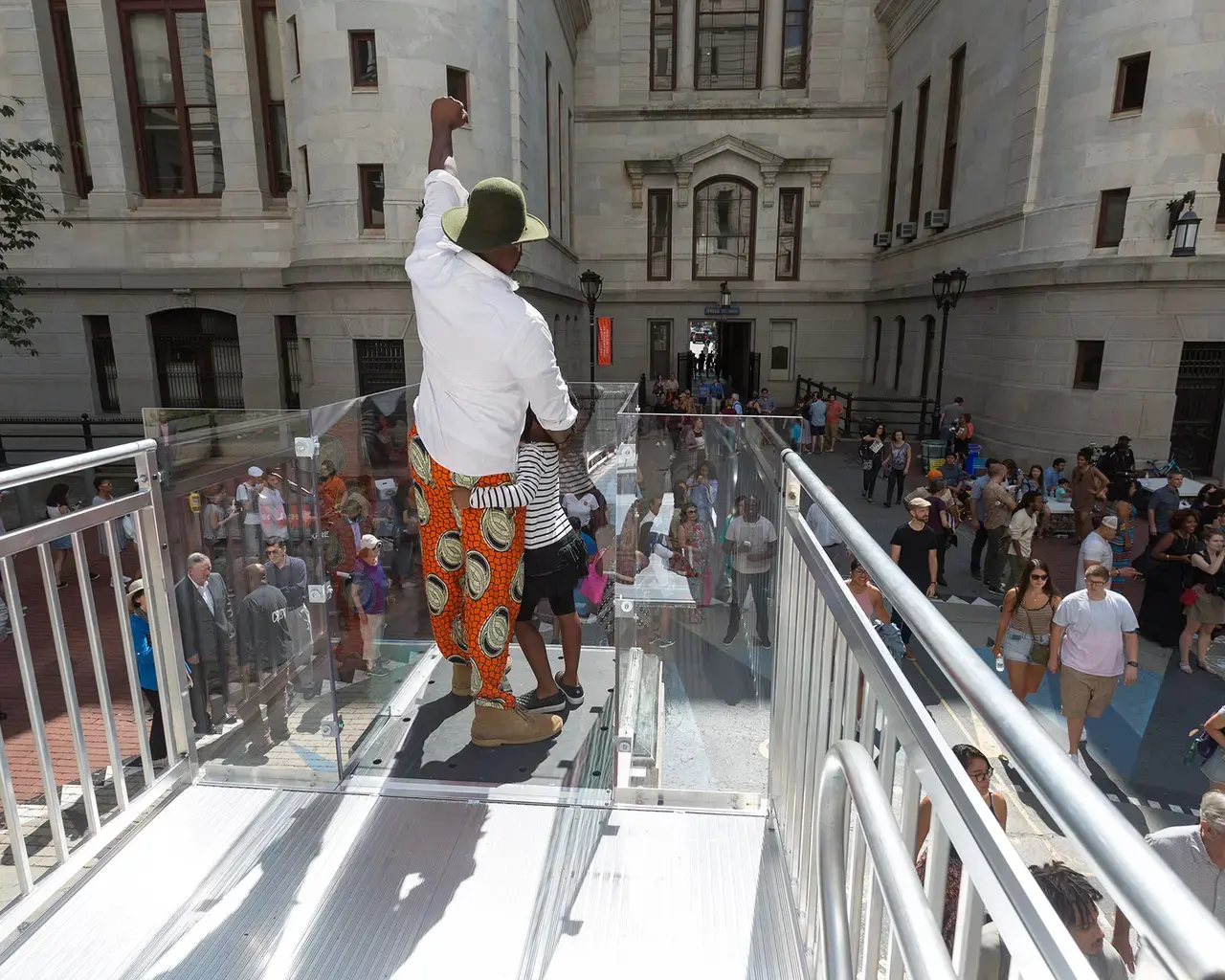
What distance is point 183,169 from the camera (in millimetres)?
16375

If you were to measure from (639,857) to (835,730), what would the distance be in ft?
3.41

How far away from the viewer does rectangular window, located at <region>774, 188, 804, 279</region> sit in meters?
25.0

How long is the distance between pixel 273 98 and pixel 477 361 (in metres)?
16.8

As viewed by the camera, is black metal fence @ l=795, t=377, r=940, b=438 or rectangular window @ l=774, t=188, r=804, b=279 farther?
rectangular window @ l=774, t=188, r=804, b=279

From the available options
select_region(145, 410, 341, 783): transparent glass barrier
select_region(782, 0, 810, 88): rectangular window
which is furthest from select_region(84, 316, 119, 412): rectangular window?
select_region(782, 0, 810, 88): rectangular window

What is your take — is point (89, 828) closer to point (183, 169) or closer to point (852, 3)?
point (183, 169)

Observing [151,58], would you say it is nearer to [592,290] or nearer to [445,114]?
[592,290]

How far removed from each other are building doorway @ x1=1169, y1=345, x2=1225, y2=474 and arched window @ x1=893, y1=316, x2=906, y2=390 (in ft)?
28.9

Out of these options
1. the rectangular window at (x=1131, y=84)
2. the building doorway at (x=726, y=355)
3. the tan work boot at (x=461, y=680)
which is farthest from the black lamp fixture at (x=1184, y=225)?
the tan work boot at (x=461, y=680)

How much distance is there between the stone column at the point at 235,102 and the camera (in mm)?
15195

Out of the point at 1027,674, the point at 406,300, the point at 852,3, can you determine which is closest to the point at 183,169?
the point at 406,300

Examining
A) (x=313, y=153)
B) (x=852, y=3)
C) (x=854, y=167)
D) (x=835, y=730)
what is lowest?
(x=835, y=730)

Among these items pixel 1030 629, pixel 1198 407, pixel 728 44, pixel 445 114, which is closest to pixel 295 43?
pixel 445 114

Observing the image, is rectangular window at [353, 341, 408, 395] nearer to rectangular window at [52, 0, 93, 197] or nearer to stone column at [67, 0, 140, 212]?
stone column at [67, 0, 140, 212]
